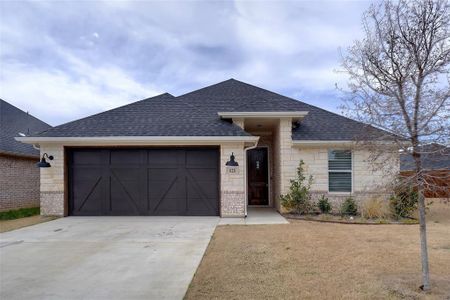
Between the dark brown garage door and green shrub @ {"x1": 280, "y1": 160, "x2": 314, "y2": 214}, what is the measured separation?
98.1 inches

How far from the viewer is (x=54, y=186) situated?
472 inches

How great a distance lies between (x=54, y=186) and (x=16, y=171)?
3.29 m

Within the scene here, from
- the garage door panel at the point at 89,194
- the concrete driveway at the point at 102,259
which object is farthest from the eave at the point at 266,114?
the garage door panel at the point at 89,194

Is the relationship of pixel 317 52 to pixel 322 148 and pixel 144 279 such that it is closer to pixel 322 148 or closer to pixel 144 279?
pixel 322 148

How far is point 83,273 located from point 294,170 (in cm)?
851

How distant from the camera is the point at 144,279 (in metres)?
5.23

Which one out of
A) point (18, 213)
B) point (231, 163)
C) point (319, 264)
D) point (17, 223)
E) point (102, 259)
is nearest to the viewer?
point (319, 264)

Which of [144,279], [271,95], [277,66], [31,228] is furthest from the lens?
[277,66]

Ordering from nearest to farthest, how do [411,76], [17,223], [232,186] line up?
[411,76]
[17,223]
[232,186]

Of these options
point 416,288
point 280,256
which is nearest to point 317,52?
point 280,256

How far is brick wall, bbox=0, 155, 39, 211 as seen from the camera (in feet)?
43.6

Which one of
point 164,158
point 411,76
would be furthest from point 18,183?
point 411,76

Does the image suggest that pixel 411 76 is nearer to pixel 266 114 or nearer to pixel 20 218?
pixel 266 114

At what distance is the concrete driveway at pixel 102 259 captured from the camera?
4.81m
